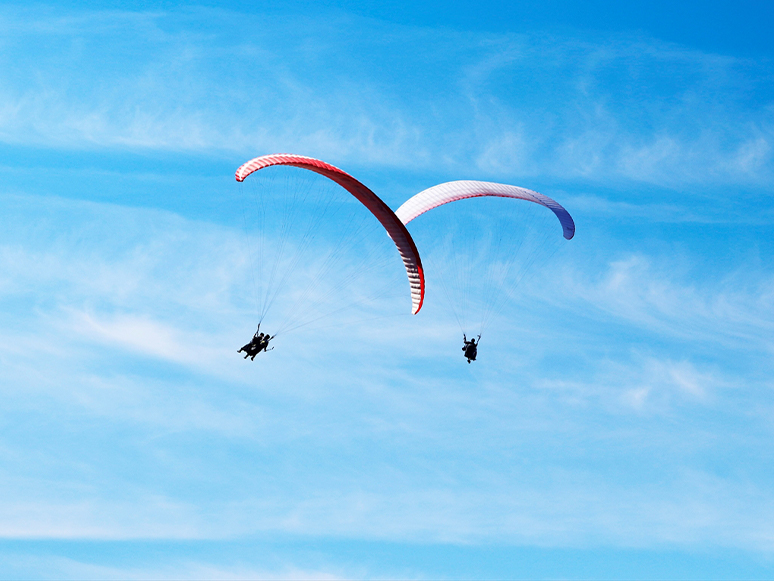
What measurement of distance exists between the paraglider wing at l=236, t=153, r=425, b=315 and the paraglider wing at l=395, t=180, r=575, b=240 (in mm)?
2395

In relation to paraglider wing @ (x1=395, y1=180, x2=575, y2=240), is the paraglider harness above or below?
below

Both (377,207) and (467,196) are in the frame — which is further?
(467,196)

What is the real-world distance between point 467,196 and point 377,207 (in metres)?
6.18

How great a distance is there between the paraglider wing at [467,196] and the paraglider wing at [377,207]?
7.86 ft

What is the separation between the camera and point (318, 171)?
35.4 meters

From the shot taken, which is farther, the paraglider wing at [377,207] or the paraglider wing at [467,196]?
the paraglider wing at [467,196]

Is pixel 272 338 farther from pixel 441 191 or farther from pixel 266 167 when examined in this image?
pixel 441 191

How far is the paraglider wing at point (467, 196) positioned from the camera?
4059 cm

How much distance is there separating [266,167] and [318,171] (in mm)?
3104

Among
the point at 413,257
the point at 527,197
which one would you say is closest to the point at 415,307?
the point at 413,257

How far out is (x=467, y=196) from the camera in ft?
134

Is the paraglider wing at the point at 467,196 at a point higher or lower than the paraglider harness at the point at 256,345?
higher

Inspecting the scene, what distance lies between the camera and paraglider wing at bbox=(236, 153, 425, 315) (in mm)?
33750

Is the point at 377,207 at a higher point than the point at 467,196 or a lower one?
lower
